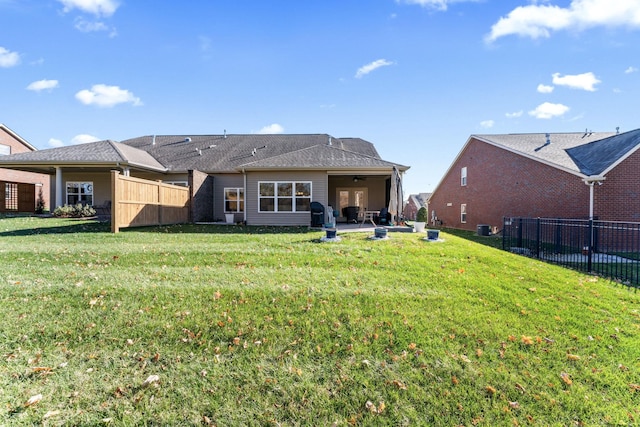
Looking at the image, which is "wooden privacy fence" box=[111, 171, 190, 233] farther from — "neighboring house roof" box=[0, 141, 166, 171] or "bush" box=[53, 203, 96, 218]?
"bush" box=[53, 203, 96, 218]

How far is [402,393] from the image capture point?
2748 mm

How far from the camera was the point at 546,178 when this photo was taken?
13789mm

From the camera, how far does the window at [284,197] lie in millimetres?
14461

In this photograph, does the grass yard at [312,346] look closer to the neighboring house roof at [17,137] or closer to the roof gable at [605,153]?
the roof gable at [605,153]

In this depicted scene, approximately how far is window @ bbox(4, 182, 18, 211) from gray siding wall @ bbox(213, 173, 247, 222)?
1682 cm

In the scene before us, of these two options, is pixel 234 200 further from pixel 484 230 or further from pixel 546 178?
pixel 546 178

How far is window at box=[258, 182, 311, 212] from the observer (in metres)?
14.5

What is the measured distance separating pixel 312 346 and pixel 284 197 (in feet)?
37.6

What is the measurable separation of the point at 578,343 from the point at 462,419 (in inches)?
90.4

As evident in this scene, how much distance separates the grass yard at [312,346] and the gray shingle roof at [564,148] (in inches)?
364

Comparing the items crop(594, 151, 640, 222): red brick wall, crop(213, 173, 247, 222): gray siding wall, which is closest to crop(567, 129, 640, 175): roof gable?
crop(594, 151, 640, 222): red brick wall

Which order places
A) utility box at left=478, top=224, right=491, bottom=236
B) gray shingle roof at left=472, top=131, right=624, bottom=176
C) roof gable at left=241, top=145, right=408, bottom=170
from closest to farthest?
gray shingle roof at left=472, top=131, right=624, bottom=176
roof gable at left=241, top=145, right=408, bottom=170
utility box at left=478, top=224, right=491, bottom=236

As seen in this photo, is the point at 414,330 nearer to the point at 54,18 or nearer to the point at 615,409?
the point at 615,409

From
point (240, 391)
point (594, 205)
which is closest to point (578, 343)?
point (240, 391)
